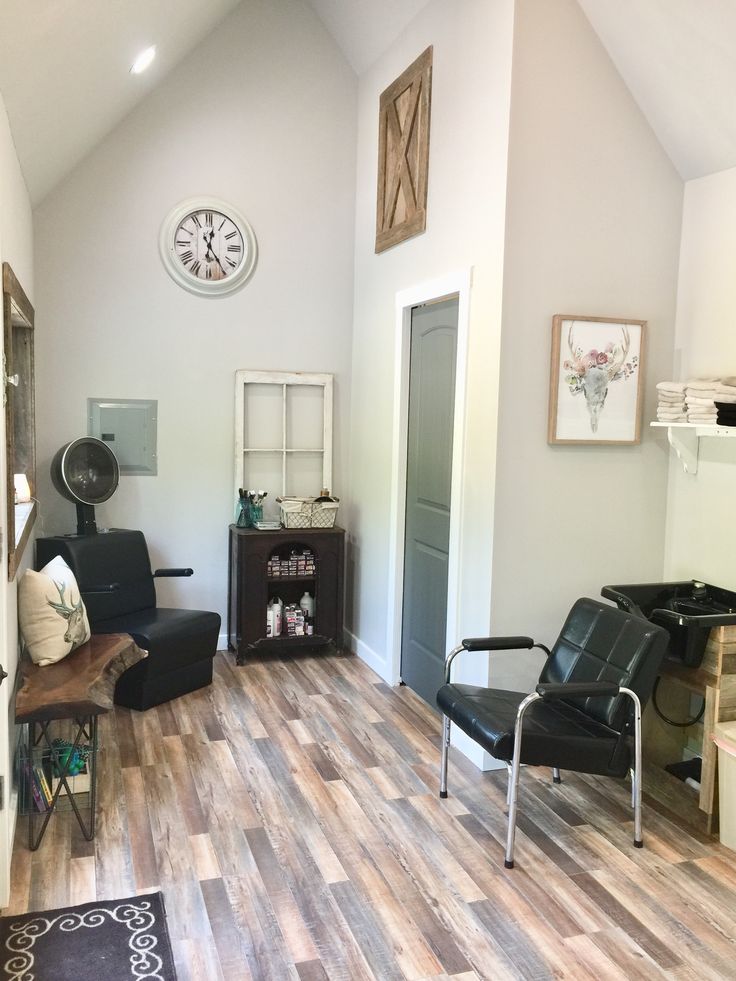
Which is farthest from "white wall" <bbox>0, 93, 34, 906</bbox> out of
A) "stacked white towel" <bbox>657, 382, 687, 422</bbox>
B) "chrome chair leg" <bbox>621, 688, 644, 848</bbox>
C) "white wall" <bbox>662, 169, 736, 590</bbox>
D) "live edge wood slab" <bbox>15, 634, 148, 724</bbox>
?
"white wall" <bbox>662, 169, 736, 590</bbox>

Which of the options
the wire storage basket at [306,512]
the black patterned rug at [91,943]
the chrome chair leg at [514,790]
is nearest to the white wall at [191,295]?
the wire storage basket at [306,512]

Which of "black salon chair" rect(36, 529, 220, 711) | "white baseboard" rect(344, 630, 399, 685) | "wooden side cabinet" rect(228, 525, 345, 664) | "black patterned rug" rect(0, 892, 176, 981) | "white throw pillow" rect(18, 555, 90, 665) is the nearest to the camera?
"black patterned rug" rect(0, 892, 176, 981)

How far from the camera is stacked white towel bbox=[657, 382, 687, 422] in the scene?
139 inches

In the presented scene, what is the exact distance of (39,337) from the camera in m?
4.88

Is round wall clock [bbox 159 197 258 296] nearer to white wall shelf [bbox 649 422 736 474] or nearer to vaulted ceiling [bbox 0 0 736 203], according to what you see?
vaulted ceiling [bbox 0 0 736 203]

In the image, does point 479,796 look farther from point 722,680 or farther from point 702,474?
point 702,474

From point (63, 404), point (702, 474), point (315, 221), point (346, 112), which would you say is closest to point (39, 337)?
point (63, 404)

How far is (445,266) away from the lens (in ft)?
13.7

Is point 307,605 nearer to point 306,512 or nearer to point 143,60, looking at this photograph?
point 306,512

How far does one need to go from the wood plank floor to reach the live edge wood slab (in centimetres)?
50

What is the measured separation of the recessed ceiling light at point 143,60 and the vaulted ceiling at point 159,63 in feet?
0.19

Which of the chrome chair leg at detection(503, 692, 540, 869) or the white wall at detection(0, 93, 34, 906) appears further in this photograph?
the chrome chair leg at detection(503, 692, 540, 869)

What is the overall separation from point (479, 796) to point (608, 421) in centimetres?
170

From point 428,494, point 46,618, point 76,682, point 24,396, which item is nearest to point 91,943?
point 76,682
